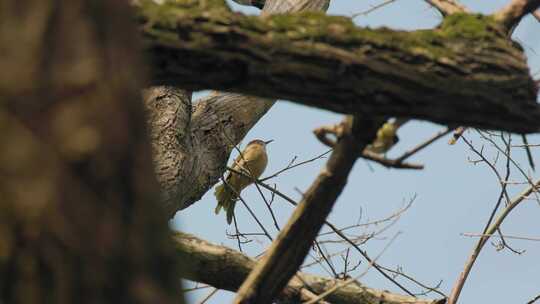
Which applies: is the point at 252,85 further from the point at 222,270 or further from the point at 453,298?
the point at 453,298

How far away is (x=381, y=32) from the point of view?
7.59 feet

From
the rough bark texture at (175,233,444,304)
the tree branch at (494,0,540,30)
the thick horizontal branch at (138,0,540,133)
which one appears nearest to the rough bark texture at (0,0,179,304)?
the thick horizontal branch at (138,0,540,133)

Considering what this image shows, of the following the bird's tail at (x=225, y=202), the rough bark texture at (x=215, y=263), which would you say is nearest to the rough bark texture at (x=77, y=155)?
the rough bark texture at (x=215, y=263)

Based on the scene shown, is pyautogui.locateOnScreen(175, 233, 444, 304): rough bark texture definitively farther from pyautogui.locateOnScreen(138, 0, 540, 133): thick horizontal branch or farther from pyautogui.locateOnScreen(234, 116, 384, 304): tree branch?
pyautogui.locateOnScreen(138, 0, 540, 133): thick horizontal branch

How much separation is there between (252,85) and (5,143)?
3.94ft

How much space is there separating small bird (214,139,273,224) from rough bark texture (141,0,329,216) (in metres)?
0.43

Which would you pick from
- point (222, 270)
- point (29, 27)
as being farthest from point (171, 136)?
point (29, 27)

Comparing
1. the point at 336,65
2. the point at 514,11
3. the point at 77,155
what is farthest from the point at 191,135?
the point at 77,155

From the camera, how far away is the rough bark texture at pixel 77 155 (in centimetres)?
108

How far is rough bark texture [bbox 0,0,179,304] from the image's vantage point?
1077 millimetres

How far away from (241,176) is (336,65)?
4400mm

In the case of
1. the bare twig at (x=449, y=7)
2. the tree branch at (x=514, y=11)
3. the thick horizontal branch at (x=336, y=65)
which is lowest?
the thick horizontal branch at (x=336, y=65)

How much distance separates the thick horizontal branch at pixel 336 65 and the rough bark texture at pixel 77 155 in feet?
3.52

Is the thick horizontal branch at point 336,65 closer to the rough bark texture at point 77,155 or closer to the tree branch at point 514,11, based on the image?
the tree branch at point 514,11
